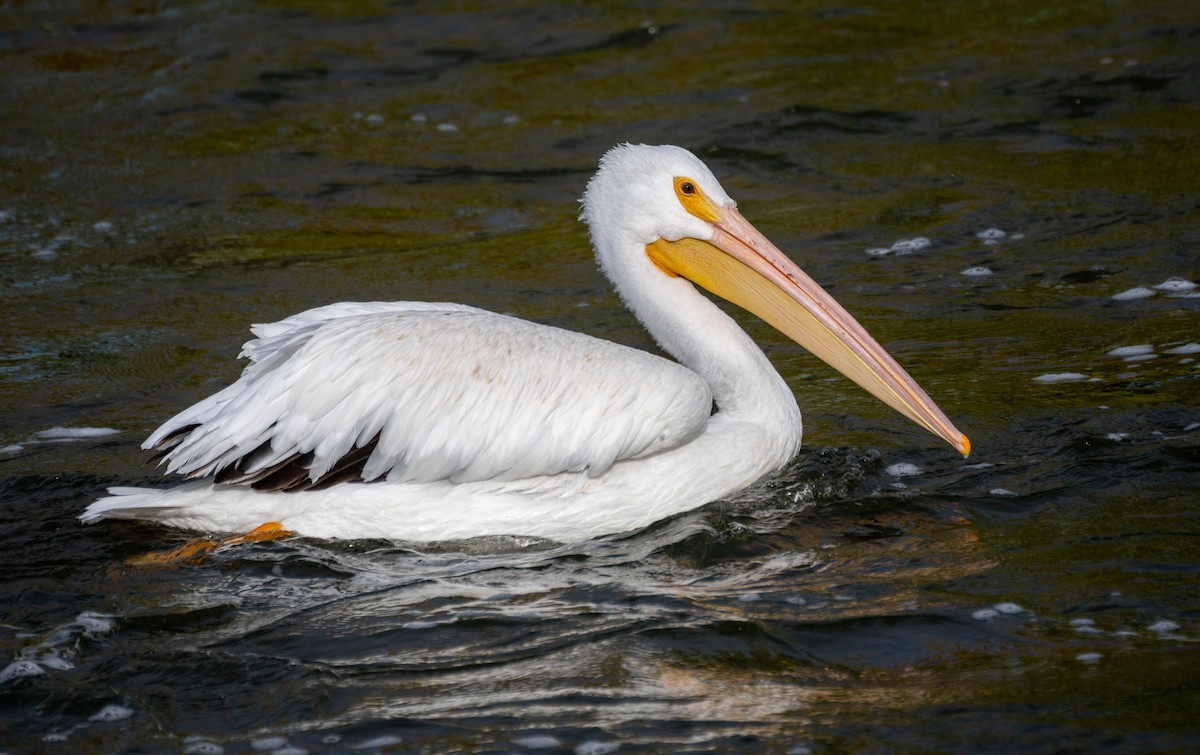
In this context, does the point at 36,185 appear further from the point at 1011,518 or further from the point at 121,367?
the point at 1011,518

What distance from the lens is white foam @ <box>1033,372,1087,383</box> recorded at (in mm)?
4722

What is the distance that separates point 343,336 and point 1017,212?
372cm

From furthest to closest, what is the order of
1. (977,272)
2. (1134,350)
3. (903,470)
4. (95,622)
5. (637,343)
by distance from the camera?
(977,272) < (637,343) < (1134,350) < (903,470) < (95,622)

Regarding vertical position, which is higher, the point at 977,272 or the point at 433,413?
the point at 433,413

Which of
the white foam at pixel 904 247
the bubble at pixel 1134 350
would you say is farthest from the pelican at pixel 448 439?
the white foam at pixel 904 247

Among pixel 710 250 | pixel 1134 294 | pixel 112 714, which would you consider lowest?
pixel 112 714

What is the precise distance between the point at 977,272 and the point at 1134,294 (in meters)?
0.69

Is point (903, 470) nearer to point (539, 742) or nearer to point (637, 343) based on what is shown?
point (637, 343)

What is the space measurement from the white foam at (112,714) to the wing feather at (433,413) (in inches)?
35.8

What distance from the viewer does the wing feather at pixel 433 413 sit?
3.87 m

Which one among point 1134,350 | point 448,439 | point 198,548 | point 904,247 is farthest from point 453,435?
point 904,247

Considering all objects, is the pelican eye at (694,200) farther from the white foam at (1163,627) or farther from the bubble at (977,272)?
the bubble at (977,272)

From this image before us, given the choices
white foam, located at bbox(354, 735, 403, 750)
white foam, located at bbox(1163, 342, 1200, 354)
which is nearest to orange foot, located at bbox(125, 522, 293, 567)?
white foam, located at bbox(354, 735, 403, 750)

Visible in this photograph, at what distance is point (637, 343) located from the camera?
5531mm
